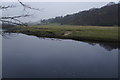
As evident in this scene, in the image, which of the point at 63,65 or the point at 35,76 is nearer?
the point at 35,76

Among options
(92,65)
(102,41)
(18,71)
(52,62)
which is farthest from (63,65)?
(102,41)

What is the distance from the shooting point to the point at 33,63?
52.7 feet

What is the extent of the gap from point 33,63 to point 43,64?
3.32 feet

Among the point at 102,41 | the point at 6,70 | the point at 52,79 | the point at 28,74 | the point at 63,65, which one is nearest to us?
the point at 52,79

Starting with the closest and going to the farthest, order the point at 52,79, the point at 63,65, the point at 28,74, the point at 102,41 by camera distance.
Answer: the point at 52,79, the point at 28,74, the point at 63,65, the point at 102,41

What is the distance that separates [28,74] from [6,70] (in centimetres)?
227

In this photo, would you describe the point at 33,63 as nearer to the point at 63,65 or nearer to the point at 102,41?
the point at 63,65

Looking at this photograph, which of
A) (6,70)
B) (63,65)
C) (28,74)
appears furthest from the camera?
(63,65)

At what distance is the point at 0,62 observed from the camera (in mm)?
15781

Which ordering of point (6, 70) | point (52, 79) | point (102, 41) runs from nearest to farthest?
point (52, 79), point (6, 70), point (102, 41)

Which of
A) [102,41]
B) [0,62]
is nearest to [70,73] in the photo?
[0,62]

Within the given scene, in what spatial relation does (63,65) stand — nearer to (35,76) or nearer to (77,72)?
(77,72)

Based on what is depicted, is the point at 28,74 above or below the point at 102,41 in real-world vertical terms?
below

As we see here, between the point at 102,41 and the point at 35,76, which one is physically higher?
the point at 102,41
